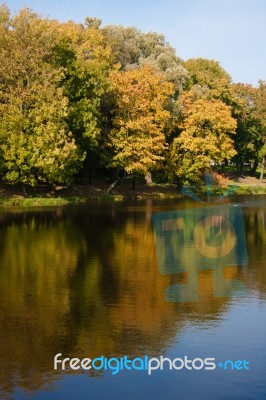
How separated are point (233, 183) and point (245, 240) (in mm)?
57501

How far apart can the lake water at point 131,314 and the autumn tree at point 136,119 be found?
33.4 metres

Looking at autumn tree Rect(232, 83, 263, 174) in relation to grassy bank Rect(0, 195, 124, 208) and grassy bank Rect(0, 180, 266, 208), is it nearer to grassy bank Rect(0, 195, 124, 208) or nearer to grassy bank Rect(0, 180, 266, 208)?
grassy bank Rect(0, 180, 266, 208)

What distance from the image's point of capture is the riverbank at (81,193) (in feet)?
172

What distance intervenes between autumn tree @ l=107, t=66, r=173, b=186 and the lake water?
1314 inches

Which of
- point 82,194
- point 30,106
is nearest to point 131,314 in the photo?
point 30,106

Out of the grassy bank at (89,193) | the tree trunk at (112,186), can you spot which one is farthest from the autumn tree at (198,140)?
the tree trunk at (112,186)

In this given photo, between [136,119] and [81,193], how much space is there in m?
10.3

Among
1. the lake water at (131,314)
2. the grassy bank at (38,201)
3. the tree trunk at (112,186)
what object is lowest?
the lake water at (131,314)

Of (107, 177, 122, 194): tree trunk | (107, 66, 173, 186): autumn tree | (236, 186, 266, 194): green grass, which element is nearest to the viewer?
(107, 66, 173, 186): autumn tree

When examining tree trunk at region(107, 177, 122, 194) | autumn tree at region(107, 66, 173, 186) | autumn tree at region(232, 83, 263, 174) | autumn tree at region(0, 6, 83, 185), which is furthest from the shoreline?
autumn tree at region(232, 83, 263, 174)

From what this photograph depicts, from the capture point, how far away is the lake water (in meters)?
9.62

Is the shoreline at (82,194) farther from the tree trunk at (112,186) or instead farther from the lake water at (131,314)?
the lake water at (131,314)

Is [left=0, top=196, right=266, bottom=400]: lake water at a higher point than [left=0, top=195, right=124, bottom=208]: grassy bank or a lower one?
lower

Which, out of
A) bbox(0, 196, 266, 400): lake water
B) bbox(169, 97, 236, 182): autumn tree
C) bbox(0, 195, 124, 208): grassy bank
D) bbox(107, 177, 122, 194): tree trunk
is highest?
bbox(169, 97, 236, 182): autumn tree
